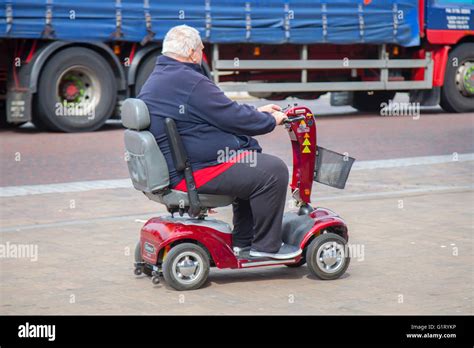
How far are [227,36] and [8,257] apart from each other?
37.3 feet

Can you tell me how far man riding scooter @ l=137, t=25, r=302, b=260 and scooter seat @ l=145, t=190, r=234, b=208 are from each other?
0.05 metres

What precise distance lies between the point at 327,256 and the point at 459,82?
14953mm

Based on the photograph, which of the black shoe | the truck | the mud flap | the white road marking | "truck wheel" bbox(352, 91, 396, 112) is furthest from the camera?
"truck wheel" bbox(352, 91, 396, 112)

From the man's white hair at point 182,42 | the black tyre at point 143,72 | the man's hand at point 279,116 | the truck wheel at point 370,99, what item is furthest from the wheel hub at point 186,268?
the truck wheel at point 370,99

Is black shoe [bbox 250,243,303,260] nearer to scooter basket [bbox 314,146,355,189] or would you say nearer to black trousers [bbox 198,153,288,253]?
black trousers [bbox 198,153,288,253]

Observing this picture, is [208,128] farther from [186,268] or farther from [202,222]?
[186,268]

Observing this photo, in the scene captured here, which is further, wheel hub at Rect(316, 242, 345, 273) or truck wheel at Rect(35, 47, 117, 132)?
truck wheel at Rect(35, 47, 117, 132)

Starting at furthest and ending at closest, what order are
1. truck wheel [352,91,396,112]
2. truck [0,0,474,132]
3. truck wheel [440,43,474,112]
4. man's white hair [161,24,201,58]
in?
truck wheel [352,91,396,112], truck wheel [440,43,474,112], truck [0,0,474,132], man's white hair [161,24,201,58]

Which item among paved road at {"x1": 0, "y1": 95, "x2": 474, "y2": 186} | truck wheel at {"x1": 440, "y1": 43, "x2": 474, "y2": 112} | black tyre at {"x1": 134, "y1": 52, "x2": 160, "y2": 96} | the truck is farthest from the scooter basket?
truck wheel at {"x1": 440, "y1": 43, "x2": 474, "y2": 112}

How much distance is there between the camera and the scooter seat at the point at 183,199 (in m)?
6.52

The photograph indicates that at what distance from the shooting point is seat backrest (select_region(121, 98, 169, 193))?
21.0 ft

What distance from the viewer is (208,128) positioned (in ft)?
21.3
